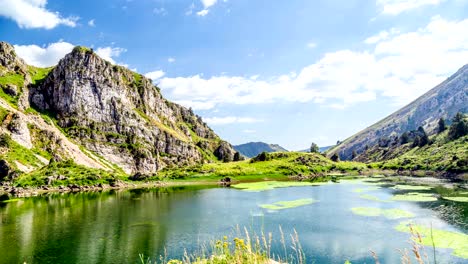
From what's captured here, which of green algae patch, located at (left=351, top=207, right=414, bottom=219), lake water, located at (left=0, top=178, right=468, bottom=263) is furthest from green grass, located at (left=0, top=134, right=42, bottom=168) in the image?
green algae patch, located at (left=351, top=207, right=414, bottom=219)

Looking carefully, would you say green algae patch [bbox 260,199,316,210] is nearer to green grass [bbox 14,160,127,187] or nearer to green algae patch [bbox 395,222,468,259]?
green algae patch [bbox 395,222,468,259]

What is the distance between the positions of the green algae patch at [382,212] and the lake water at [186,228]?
205 centimetres

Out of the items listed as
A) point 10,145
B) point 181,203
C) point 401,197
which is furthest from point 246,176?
point 10,145

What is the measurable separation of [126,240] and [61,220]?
27019 millimetres

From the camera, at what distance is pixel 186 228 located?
204 ft

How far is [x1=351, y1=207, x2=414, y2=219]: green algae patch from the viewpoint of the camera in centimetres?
6469

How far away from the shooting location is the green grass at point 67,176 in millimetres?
138875

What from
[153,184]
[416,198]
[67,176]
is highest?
[67,176]

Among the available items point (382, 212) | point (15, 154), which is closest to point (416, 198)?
point (382, 212)

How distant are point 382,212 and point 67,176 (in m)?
136

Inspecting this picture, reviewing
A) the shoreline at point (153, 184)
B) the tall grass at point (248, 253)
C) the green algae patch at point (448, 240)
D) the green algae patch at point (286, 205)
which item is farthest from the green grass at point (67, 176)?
the green algae patch at point (448, 240)

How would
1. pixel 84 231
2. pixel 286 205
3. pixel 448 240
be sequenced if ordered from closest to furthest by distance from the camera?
pixel 448 240
pixel 84 231
pixel 286 205

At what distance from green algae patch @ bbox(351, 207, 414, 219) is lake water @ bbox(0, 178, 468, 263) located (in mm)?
2051

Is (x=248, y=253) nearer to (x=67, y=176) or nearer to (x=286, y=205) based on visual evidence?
(x=286, y=205)
